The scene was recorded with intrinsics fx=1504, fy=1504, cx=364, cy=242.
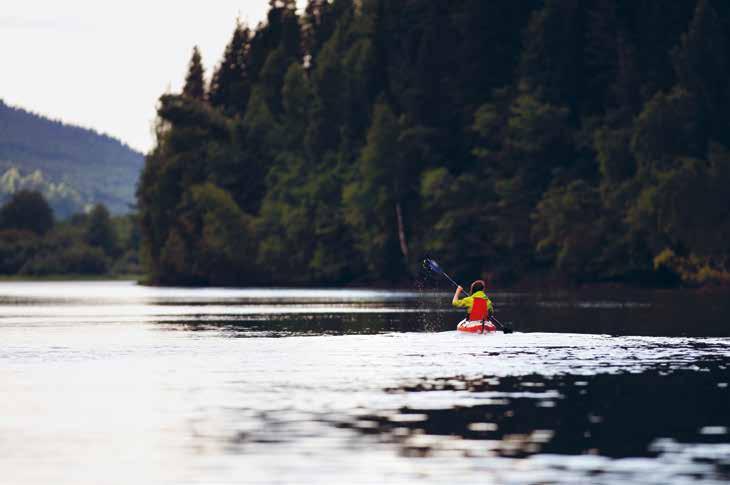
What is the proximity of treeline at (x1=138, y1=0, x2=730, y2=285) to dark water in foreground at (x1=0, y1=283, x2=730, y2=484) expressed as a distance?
68.5 meters

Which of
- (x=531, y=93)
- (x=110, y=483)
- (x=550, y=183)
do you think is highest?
(x=531, y=93)

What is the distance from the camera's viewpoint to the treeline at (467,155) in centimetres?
11962

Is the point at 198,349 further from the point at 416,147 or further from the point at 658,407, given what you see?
the point at 416,147

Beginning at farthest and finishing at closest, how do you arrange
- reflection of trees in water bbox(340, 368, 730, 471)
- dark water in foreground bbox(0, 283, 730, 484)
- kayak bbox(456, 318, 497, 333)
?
kayak bbox(456, 318, 497, 333), reflection of trees in water bbox(340, 368, 730, 471), dark water in foreground bbox(0, 283, 730, 484)

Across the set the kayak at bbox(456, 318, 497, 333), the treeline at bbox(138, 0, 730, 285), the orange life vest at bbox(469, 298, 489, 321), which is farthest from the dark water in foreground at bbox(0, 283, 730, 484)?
the treeline at bbox(138, 0, 730, 285)

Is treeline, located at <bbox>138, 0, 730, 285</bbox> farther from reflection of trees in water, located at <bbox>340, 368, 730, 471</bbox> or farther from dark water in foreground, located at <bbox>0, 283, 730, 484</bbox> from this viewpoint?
reflection of trees in water, located at <bbox>340, 368, 730, 471</bbox>

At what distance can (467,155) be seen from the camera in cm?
15600

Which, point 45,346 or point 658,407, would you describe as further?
point 45,346

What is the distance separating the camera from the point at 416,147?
153000 mm

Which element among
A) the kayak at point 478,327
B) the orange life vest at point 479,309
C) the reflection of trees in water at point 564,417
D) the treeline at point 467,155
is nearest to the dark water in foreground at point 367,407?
the reflection of trees in water at point 564,417

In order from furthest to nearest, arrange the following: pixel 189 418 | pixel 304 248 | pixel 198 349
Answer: pixel 304 248
pixel 198 349
pixel 189 418

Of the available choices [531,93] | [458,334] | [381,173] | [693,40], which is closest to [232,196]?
[381,173]

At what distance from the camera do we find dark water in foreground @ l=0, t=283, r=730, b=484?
62.8 ft

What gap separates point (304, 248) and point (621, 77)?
43.3 m
